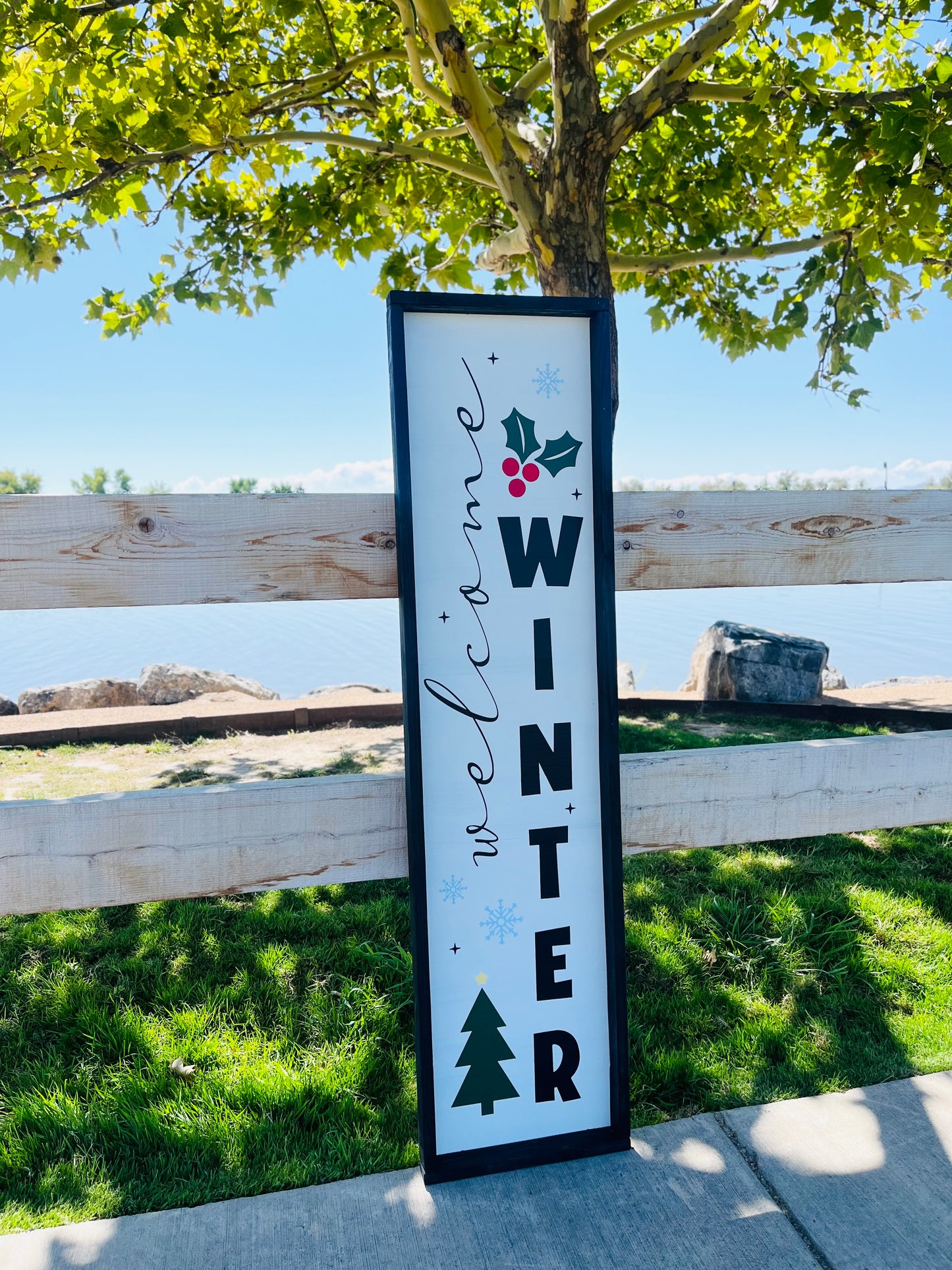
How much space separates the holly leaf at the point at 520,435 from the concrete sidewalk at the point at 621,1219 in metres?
1.77

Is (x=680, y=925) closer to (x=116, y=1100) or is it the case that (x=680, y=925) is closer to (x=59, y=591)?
(x=116, y=1100)

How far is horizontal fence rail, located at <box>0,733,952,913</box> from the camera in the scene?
6.48 feet

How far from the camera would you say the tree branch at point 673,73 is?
12.2ft

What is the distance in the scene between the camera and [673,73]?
3.84 m

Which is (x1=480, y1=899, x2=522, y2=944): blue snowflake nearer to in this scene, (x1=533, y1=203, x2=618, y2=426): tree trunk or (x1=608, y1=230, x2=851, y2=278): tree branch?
(x1=533, y1=203, x2=618, y2=426): tree trunk

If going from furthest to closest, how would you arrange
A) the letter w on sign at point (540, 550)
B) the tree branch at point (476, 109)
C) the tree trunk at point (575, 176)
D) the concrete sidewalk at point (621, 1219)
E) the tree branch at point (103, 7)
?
the tree branch at point (103, 7) → the tree trunk at point (575, 176) → the tree branch at point (476, 109) → the letter w on sign at point (540, 550) → the concrete sidewalk at point (621, 1219)

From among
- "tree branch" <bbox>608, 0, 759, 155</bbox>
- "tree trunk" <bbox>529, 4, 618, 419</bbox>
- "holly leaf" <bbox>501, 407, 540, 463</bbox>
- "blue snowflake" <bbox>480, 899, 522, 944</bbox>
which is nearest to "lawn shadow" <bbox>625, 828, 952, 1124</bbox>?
"blue snowflake" <bbox>480, 899, 522, 944</bbox>

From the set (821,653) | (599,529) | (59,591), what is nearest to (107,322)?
(59,591)

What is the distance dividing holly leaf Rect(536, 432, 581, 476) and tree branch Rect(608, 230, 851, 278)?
11.3 ft

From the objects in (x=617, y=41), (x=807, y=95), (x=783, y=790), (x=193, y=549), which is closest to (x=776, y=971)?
(x=783, y=790)

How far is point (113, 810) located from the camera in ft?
6.51

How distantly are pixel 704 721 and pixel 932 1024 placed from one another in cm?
381

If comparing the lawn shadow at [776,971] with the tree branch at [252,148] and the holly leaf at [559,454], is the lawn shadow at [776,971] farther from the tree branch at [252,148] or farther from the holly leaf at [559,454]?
the tree branch at [252,148]

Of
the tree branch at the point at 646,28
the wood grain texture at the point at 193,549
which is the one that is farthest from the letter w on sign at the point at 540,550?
the tree branch at the point at 646,28
